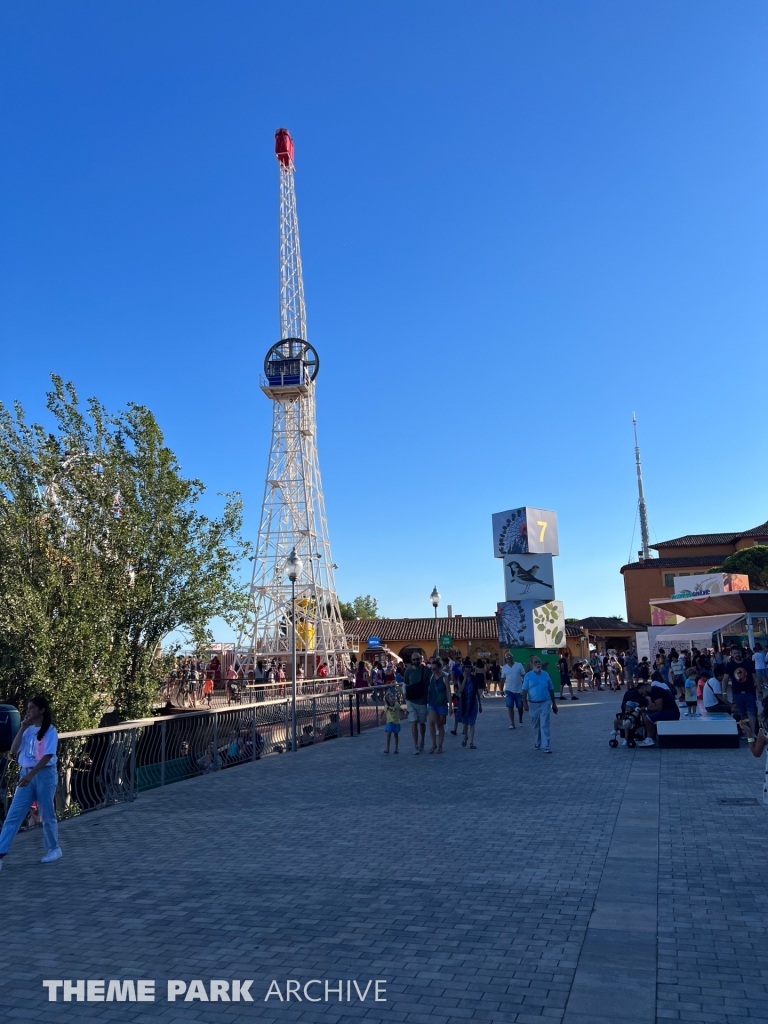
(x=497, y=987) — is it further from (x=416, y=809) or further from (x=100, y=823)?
(x=100, y=823)

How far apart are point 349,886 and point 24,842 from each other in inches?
156

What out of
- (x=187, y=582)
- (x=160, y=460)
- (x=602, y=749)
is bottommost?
(x=602, y=749)

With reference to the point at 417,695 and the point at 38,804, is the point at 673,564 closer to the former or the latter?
the point at 417,695

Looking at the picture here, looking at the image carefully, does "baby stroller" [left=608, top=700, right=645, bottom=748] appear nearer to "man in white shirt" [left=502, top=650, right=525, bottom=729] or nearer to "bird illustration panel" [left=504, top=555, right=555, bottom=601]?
"man in white shirt" [left=502, top=650, right=525, bottom=729]

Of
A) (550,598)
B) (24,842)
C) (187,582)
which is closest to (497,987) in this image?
A: (24,842)

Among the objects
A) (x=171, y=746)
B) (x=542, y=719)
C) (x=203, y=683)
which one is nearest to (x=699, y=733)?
(x=542, y=719)

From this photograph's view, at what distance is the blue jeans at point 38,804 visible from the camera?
6789 mm

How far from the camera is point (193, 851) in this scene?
729 cm

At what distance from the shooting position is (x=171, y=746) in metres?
11.8

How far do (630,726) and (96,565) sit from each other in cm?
950

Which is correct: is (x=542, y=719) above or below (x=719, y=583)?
below

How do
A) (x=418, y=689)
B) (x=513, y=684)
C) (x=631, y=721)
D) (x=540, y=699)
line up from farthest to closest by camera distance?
(x=513, y=684)
(x=418, y=689)
(x=631, y=721)
(x=540, y=699)

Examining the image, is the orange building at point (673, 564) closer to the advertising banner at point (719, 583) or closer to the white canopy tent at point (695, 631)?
the advertising banner at point (719, 583)

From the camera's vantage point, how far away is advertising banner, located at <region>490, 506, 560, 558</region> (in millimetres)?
30375
